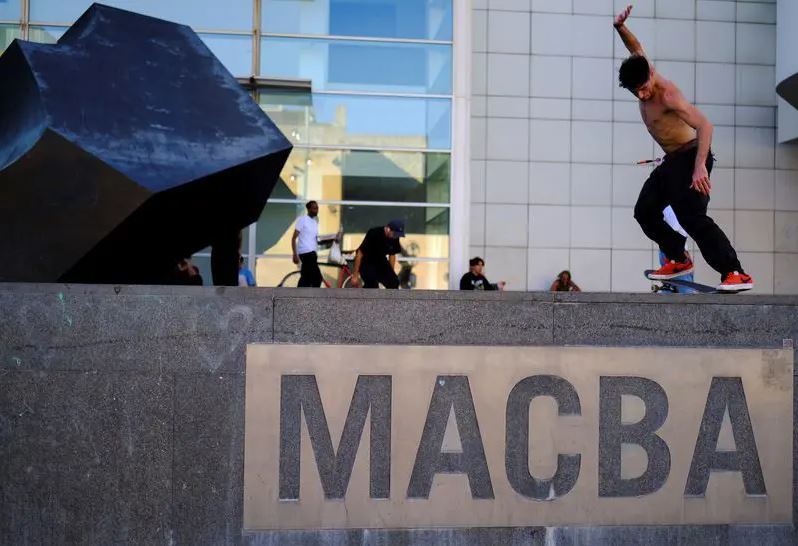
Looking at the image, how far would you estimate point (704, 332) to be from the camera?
18.3 feet

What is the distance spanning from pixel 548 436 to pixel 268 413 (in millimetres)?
1619

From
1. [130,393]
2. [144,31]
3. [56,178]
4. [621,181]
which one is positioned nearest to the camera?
[130,393]

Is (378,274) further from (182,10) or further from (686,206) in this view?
(182,10)

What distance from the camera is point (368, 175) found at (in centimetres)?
1820

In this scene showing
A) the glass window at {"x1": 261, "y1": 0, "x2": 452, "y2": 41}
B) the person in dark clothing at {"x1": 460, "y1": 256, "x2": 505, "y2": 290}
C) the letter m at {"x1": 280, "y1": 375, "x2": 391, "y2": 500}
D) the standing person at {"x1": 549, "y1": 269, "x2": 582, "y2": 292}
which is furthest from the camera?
the glass window at {"x1": 261, "y1": 0, "x2": 452, "y2": 41}

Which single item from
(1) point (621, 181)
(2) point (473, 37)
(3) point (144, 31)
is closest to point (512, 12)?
(2) point (473, 37)

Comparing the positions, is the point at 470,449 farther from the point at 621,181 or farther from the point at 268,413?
the point at 621,181

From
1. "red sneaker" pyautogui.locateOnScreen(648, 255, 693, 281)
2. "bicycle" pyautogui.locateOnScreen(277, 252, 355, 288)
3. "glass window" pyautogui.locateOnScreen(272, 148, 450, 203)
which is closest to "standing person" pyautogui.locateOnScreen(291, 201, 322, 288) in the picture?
"bicycle" pyautogui.locateOnScreen(277, 252, 355, 288)

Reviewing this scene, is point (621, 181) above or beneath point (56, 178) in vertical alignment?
above

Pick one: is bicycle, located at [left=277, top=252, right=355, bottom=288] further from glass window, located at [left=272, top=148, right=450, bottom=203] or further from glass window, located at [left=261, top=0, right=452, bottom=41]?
glass window, located at [left=261, top=0, right=452, bottom=41]

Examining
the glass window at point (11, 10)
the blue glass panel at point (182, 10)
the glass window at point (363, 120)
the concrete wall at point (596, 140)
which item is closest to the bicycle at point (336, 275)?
the glass window at point (363, 120)

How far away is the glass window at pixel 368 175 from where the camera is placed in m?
18.1

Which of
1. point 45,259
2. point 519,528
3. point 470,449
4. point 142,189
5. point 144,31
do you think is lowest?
point 519,528

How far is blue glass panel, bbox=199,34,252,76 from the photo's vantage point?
58.3 feet
